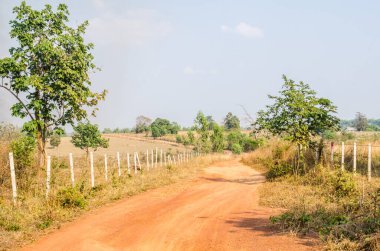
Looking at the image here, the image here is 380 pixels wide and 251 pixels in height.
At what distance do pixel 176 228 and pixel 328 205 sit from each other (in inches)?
191

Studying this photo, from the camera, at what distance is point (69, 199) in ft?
39.2

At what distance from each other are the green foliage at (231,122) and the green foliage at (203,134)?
5157 centimetres

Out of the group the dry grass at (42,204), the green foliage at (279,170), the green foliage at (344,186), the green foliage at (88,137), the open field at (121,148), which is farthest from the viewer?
the open field at (121,148)

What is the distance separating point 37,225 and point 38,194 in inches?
125

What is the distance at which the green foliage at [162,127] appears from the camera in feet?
293

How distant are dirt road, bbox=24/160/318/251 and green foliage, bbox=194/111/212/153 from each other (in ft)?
100.0

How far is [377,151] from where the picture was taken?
20.0m

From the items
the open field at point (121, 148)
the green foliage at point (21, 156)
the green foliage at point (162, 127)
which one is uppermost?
the green foliage at point (21, 156)

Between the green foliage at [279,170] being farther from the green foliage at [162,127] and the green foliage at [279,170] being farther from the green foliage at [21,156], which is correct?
the green foliage at [162,127]

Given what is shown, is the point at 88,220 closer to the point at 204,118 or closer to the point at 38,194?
the point at 38,194

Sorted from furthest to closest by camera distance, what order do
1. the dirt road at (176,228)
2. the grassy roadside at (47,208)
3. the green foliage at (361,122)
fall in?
the green foliage at (361,122)
the grassy roadside at (47,208)
the dirt road at (176,228)

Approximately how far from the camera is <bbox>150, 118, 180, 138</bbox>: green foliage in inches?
3511

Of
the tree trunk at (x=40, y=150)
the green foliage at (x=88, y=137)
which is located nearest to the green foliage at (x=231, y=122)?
the green foliage at (x=88, y=137)

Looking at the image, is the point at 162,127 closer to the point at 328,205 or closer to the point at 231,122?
the point at 231,122
